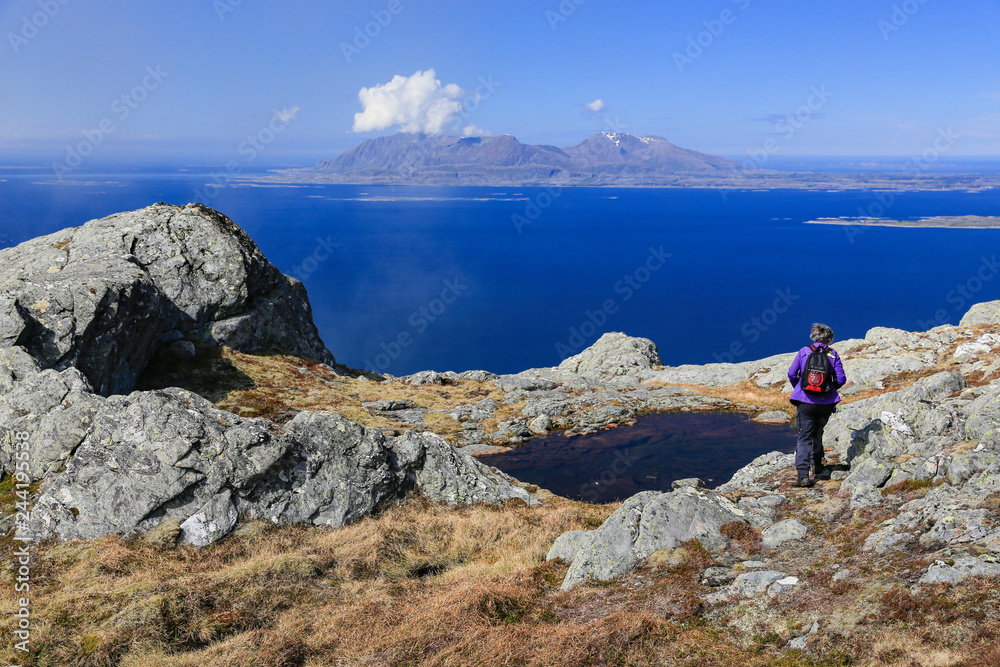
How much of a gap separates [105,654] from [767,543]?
12.1 meters

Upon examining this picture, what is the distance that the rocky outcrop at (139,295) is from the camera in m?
25.1

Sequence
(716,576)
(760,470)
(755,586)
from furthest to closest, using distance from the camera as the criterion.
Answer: (760,470) → (716,576) → (755,586)

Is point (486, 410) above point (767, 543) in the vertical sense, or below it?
below

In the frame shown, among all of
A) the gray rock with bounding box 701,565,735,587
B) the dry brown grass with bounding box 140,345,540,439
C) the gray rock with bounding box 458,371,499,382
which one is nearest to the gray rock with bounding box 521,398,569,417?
the dry brown grass with bounding box 140,345,540,439

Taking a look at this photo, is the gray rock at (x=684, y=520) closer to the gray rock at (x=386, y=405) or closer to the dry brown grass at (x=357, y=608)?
the dry brown grass at (x=357, y=608)

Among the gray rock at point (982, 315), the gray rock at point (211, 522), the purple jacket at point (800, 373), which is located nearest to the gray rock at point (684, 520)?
the purple jacket at point (800, 373)

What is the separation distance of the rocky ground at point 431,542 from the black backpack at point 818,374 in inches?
85.3

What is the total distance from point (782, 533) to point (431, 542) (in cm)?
823

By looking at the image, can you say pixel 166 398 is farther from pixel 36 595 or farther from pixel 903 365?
pixel 903 365

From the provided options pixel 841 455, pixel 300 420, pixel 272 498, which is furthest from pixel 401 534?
pixel 841 455

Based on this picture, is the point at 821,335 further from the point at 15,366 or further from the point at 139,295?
the point at 139,295

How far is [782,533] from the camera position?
12.3 m

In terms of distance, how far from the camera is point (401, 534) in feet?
49.7

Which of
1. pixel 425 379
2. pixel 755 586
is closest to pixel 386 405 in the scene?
pixel 425 379
